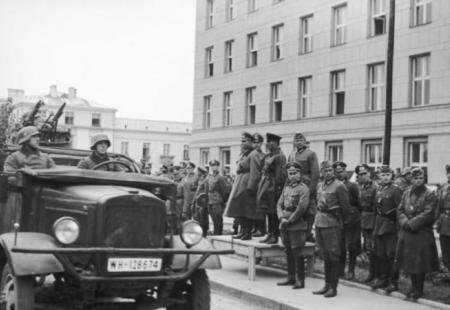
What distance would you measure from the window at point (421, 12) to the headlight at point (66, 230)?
21.8 meters

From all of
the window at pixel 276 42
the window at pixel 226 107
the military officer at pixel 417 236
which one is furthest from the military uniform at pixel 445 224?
the window at pixel 226 107

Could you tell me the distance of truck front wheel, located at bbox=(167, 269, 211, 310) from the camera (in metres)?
7.20

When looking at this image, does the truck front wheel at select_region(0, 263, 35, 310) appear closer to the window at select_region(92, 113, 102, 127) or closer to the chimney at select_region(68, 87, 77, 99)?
the window at select_region(92, 113, 102, 127)

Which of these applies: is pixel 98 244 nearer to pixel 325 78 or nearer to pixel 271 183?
pixel 271 183

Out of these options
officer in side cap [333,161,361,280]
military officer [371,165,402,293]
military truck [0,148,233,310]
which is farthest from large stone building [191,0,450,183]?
military truck [0,148,233,310]

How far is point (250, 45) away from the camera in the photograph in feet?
119

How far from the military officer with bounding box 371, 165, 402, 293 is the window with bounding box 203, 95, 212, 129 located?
29.7 m

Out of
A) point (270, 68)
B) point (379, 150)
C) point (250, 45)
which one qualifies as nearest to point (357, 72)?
point (379, 150)

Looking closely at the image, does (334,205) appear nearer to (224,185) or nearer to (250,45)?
(224,185)

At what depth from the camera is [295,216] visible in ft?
33.3

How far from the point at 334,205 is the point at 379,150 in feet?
59.7

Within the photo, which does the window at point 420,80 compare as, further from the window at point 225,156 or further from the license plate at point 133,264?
the license plate at point 133,264

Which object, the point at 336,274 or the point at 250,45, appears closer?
the point at 336,274

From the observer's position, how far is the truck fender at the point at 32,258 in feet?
20.7
